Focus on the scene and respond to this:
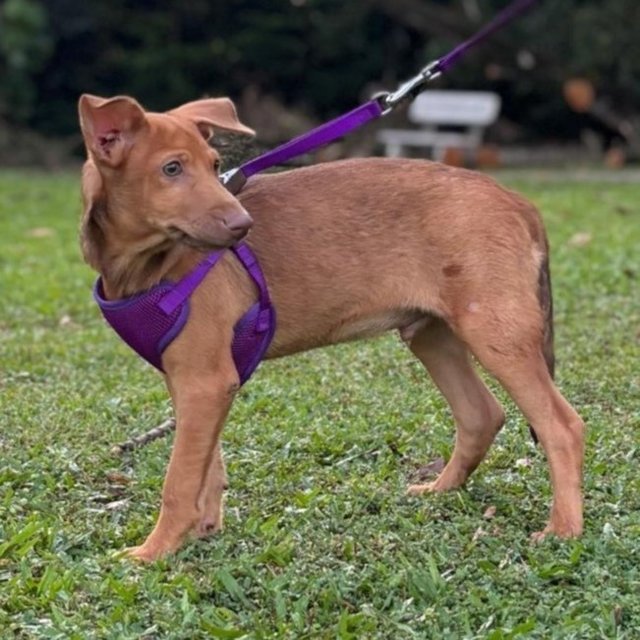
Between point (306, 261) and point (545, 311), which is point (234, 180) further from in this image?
point (545, 311)

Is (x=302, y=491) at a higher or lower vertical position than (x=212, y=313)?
lower

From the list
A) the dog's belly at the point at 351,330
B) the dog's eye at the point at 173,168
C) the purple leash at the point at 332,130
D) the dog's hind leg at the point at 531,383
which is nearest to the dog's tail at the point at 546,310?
the dog's hind leg at the point at 531,383

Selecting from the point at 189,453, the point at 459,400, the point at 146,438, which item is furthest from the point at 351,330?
the point at 146,438

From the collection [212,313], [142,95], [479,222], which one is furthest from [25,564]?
[142,95]

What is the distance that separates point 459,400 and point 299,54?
19.1 m

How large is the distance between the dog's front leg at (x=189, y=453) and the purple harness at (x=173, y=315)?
0.16m

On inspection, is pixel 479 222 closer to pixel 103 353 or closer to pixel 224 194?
pixel 224 194

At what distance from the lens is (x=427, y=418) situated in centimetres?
677

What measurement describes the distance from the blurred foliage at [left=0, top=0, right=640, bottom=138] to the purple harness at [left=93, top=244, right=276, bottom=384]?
1764 centimetres

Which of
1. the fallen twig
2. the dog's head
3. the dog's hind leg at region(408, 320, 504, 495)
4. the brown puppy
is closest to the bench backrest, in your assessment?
the fallen twig

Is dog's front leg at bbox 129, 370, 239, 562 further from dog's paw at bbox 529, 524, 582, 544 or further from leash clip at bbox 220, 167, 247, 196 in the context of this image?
dog's paw at bbox 529, 524, 582, 544

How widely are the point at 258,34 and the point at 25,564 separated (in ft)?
64.3

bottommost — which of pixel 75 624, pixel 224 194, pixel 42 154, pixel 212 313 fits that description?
pixel 42 154

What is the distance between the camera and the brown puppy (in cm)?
481
